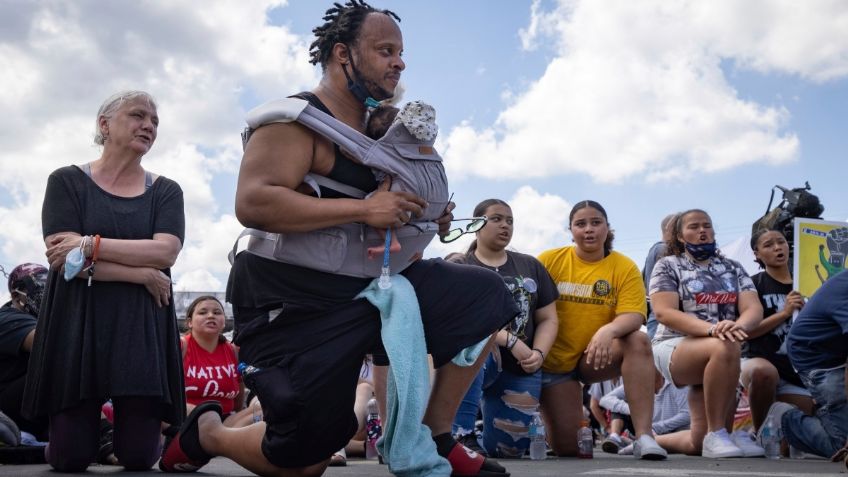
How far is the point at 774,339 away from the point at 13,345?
5.22 meters

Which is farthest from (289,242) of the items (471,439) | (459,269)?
(471,439)

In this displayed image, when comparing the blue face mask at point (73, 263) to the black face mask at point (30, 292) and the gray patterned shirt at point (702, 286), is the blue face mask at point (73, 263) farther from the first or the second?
the gray patterned shirt at point (702, 286)

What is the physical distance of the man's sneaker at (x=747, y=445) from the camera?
20.4 feet

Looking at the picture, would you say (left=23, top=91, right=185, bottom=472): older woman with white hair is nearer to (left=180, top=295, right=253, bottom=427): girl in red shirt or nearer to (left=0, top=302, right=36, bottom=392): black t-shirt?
(left=0, top=302, right=36, bottom=392): black t-shirt

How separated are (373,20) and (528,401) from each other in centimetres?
359

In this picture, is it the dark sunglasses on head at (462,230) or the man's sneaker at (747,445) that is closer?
the dark sunglasses on head at (462,230)

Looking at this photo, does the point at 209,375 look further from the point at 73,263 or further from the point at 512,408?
the point at 73,263

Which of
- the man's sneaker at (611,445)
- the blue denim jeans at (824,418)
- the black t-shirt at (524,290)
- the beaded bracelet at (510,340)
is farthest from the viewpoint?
the man's sneaker at (611,445)

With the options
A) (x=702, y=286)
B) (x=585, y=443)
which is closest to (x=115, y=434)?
(x=585, y=443)

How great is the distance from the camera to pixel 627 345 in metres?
6.26

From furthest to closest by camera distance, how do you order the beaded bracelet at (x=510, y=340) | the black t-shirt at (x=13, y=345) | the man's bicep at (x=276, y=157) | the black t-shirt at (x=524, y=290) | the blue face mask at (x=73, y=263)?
the black t-shirt at (x=524, y=290) → the beaded bracelet at (x=510, y=340) → the black t-shirt at (x=13, y=345) → the blue face mask at (x=73, y=263) → the man's bicep at (x=276, y=157)

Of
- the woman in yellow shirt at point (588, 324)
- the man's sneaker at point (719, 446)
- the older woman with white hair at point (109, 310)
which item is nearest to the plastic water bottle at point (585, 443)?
the woman in yellow shirt at point (588, 324)

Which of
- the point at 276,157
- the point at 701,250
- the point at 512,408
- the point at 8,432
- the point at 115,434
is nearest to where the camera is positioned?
the point at 276,157

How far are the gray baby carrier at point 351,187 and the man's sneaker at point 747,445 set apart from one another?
381cm
